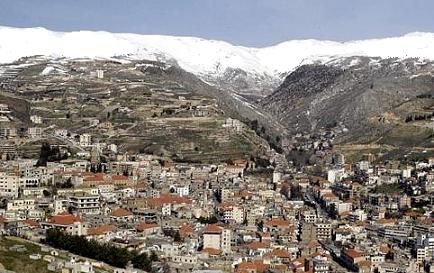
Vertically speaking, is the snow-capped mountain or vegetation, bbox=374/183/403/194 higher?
the snow-capped mountain

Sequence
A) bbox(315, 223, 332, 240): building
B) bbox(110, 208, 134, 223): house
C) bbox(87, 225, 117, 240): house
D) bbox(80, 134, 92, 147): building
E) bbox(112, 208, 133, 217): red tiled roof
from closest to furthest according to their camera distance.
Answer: bbox(87, 225, 117, 240): house → bbox(110, 208, 134, 223): house → bbox(112, 208, 133, 217): red tiled roof → bbox(315, 223, 332, 240): building → bbox(80, 134, 92, 147): building

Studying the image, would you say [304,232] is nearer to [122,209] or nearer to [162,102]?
[122,209]

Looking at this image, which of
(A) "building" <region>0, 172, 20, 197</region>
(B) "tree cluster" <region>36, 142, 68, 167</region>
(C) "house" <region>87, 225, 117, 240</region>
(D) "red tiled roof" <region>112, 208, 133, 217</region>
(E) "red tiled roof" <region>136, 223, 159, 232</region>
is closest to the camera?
(C) "house" <region>87, 225, 117, 240</region>

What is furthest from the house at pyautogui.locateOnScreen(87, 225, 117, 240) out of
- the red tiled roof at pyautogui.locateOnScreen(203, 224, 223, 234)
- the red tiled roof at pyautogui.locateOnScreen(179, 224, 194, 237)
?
the red tiled roof at pyautogui.locateOnScreen(203, 224, 223, 234)

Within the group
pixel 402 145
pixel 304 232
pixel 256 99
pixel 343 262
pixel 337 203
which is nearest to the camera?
pixel 343 262


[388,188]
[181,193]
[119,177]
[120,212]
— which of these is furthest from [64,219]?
[388,188]

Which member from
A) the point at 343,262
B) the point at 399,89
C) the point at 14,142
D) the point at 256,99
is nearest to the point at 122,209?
the point at 343,262

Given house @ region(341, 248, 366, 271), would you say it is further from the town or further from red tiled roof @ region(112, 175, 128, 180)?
red tiled roof @ region(112, 175, 128, 180)

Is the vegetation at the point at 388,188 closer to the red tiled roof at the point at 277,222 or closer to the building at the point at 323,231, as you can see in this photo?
the building at the point at 323,231
